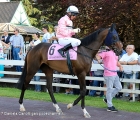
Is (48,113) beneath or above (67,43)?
beneath

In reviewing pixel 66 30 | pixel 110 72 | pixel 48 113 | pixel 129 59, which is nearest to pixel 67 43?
pixel 66 30

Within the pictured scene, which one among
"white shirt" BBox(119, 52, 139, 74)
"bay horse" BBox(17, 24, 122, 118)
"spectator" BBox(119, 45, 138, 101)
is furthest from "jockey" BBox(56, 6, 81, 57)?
"white shirt" BBox(119, 52, 139, 74)

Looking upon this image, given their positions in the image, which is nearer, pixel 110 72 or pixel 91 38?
pixel 91 38

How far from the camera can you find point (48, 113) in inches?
318

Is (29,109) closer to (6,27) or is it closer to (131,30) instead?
(131,30)

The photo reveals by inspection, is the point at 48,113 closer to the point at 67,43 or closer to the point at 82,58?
the point at 82,58

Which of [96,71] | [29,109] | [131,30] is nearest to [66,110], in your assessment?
[29,109]

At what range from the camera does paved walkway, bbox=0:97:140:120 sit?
24.8 ft

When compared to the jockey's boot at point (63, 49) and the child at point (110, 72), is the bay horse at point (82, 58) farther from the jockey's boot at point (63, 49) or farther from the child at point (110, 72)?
the child at point (110, 72)

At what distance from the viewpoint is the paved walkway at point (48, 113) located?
24.8ft

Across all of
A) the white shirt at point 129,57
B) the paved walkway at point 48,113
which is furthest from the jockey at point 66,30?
the white shirt at point 129,57

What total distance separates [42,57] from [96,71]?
10.1 ft

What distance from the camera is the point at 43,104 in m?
9.41

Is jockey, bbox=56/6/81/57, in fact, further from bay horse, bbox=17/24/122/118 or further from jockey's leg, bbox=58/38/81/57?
bay horse, bbox=17/24/122/118
